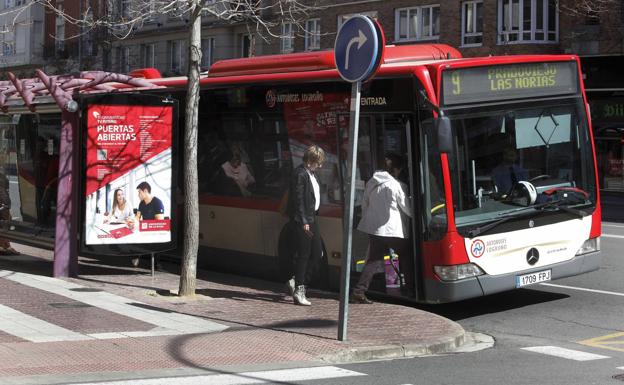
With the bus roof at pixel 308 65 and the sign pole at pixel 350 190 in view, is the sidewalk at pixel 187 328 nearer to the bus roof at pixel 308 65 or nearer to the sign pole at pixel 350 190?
the sign pole at pixel 350 190

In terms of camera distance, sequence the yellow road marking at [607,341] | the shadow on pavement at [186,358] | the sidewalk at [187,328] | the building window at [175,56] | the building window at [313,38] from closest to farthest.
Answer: the shadow on pavement at [186,358], the sidewalk at [187,328], the yellow road marking at [607,341], the building window at [313,38], the building window at [175,56]

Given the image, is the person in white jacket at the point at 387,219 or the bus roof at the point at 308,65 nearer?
the person in white jacket at the point at 387,219

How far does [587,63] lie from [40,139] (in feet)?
74.4

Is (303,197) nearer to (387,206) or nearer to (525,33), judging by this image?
(387,206)

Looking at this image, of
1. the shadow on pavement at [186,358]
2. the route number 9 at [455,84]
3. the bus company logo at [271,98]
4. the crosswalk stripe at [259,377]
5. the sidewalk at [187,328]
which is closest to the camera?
the crosswalk stripe at [259,377]

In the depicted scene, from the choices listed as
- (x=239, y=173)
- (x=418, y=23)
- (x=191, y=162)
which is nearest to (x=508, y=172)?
(x=191, y=162)

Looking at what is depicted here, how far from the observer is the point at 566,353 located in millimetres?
8188

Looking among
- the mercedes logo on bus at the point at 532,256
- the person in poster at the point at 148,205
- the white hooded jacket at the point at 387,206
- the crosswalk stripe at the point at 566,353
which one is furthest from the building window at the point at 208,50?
the crosswalk stripe at the point at 566,353

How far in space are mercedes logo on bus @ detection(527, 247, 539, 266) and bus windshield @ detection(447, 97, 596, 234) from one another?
46 cm

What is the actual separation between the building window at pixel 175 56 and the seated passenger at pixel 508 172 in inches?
1396

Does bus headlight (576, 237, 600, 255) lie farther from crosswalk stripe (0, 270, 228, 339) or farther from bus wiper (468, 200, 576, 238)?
crosswalk stripe (0, 270, 228, 339)

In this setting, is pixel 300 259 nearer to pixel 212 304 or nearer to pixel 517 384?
pixel 212 304

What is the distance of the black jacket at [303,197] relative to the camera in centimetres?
1012

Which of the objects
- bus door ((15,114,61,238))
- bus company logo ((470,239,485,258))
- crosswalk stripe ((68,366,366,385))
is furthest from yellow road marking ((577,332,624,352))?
bus door ((15,114,61,238))
